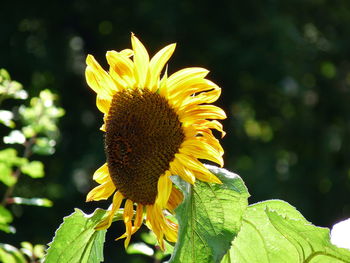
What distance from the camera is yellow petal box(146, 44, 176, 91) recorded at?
991 mm

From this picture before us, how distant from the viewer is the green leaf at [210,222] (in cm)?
82

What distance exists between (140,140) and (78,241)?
0.15m

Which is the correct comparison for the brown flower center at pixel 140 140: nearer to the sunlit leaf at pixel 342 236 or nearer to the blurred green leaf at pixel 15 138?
the sunlit leaf at pixel 342 236

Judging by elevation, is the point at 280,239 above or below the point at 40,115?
below

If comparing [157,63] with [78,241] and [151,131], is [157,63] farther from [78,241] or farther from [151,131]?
[78,241]

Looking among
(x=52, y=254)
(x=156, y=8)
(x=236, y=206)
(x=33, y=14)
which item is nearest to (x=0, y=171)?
(x=52, y=254)

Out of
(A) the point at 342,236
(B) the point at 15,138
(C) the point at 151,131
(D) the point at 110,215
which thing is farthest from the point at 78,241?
(B) the point at 15,138

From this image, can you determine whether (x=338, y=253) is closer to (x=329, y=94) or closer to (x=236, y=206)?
(x=236, y=206)

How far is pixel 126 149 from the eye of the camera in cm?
100

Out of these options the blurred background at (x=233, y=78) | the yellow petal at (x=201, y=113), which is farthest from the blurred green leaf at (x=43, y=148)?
the blurred background at (x=233, y=78)

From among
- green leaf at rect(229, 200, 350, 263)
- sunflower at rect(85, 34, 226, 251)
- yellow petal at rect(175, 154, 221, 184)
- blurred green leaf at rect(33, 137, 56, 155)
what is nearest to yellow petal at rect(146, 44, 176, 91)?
sunflower at rect(85, 34, 226, 251)

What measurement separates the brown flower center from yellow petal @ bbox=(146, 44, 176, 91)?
0.02m

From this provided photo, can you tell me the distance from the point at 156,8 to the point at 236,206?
6.49 meters

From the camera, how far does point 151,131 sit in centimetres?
101
